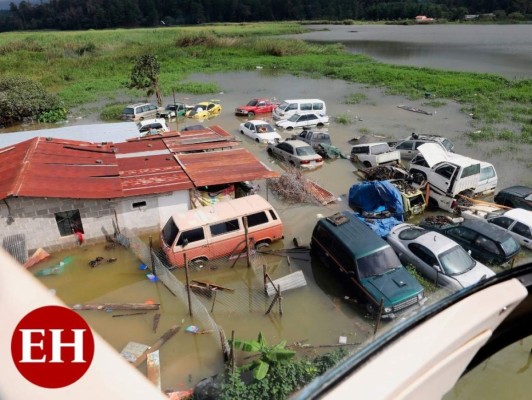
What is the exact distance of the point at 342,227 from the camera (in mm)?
10789

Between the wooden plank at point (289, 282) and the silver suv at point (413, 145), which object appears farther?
the silver suv at point (413, 145)

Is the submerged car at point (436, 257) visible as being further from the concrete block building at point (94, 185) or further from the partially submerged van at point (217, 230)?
the concrete block building at point (94, 185)

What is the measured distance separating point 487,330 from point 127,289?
10463 mm

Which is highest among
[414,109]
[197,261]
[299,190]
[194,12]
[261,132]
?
[194,12]

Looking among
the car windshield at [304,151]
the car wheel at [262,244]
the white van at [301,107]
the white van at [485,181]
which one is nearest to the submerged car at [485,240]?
the white van at [485,181]

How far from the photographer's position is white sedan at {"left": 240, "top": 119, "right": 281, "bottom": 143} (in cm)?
2212

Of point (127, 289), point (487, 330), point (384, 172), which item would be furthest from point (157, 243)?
point (487, 330)

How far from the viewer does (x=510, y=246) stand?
34.9 ft

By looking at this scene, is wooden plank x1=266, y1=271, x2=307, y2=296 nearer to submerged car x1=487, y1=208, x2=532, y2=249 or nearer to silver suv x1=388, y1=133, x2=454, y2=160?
submerged car x1=487, y1=208, x2=532, y2=249

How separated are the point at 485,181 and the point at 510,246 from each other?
4.81 m

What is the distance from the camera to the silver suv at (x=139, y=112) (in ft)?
92.4

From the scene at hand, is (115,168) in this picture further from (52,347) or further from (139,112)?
(139,112)

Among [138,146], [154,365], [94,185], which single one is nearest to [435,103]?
[138,146]

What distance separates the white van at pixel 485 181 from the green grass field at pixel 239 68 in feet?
28.3
